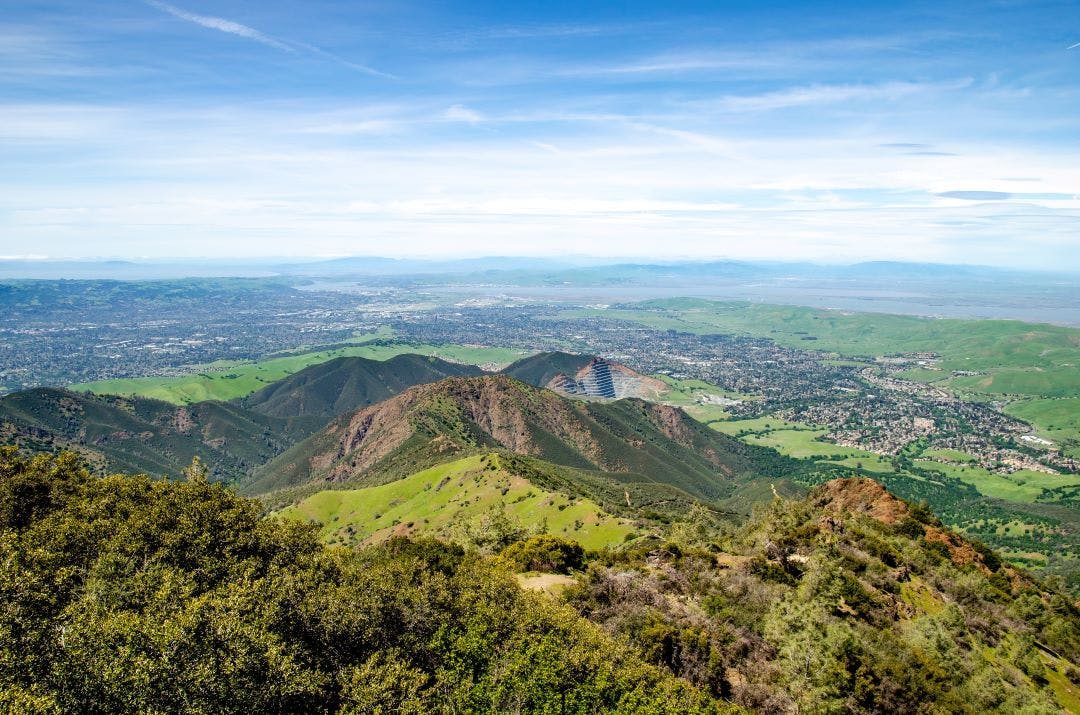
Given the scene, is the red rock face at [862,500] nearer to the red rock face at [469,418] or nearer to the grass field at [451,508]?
the grass field at [451,508]

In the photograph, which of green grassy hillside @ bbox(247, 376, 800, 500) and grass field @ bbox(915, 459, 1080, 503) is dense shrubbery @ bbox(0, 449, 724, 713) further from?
grass field @ bbox(915, 459, 1080, 503)

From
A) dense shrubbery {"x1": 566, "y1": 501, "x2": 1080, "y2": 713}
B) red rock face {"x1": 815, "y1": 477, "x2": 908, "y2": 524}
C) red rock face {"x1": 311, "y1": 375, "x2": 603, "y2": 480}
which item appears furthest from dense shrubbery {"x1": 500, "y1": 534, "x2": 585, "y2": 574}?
red rock face {"x1": 311, "y1": 375, "x2": 603, "y2": 480}

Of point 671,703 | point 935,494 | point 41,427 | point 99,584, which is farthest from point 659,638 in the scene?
point 41,427

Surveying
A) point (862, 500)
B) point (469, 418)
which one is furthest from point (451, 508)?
point (469, 418)

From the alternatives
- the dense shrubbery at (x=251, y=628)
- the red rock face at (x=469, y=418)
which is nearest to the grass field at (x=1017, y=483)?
the red rock face at (x=469, y=418)

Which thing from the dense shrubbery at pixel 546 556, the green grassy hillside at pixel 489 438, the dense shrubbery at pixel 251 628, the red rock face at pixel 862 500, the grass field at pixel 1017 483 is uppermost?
the dense shrubbery at pixel 251 628
